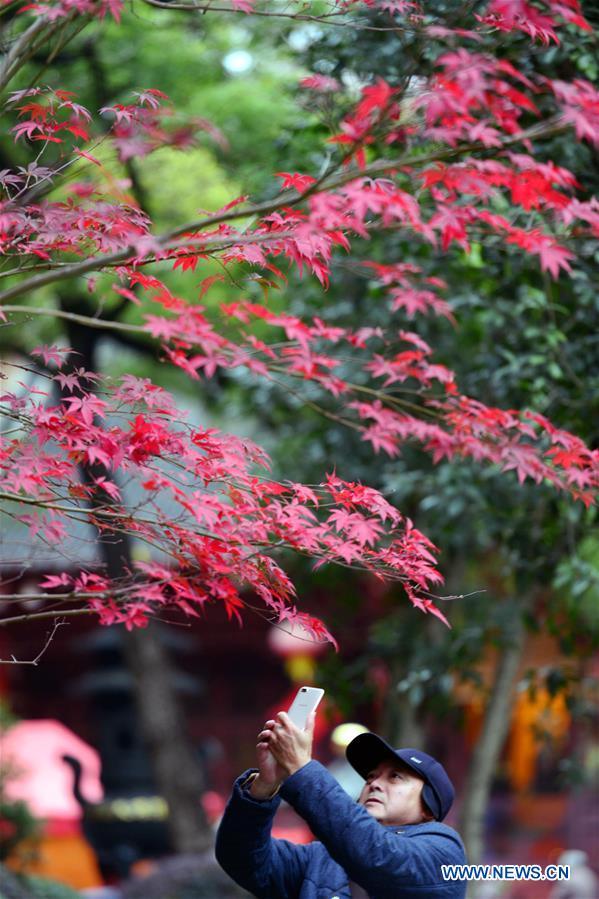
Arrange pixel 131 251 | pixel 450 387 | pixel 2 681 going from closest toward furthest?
pixel 131 251 < pixel 450 387 < pixel 2 681

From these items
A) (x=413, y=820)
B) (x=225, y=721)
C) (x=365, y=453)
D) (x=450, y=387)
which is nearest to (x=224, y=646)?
(x=225, y=721)

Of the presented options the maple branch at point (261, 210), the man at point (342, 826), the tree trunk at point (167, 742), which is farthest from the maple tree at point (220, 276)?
the tree trunk at point (167, 742)

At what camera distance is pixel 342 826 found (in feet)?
6.73

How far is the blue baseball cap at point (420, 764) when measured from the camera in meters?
2.33

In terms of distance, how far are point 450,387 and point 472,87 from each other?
1460mm

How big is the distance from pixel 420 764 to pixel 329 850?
0.32 m

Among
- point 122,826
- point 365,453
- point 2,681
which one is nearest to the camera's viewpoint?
point 365,453

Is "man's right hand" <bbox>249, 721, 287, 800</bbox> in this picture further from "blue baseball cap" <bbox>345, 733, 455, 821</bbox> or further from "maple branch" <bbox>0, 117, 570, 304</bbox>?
"maple branch" <bbox>0, 117, 570, 304</bbox>

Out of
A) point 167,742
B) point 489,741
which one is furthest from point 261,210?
point 167,742

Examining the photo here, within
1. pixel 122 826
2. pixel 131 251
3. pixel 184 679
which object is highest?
pixel 131 251

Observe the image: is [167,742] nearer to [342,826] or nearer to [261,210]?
[342,826]

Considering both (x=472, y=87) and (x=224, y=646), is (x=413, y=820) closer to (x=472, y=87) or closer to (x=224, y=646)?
(x=472, y=87)

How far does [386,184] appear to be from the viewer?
2869 mm

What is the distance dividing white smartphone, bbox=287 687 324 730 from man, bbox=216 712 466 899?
0.02 metres
